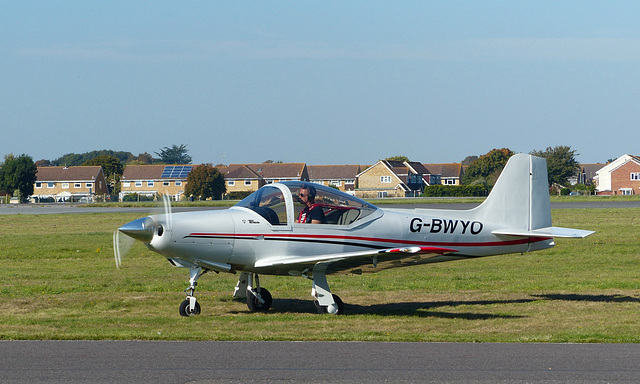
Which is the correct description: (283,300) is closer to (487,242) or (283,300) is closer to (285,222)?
(285,222)

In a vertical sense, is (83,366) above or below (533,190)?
below

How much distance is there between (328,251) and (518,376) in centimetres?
549

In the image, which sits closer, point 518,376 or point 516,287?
point 518,376

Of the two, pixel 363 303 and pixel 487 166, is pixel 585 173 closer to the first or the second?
pixel 487 166

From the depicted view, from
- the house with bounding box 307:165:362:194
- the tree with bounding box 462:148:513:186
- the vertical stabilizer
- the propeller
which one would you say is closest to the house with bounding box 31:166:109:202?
the house with bounding box 307:165:362:194

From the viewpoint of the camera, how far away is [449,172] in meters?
134

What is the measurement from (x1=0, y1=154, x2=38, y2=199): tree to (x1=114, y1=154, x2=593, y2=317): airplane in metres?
107

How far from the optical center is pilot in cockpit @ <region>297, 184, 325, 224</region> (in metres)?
12.0

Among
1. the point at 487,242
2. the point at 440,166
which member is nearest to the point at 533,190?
the point at 487,242

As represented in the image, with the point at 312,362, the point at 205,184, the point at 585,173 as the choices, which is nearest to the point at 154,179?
the point at 205,184

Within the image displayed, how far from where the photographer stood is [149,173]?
124125mm

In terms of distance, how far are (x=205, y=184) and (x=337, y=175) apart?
103 feet

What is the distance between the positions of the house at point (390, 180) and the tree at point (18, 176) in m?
50.6

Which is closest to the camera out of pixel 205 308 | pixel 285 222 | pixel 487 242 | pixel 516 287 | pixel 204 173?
pixel 285 222
